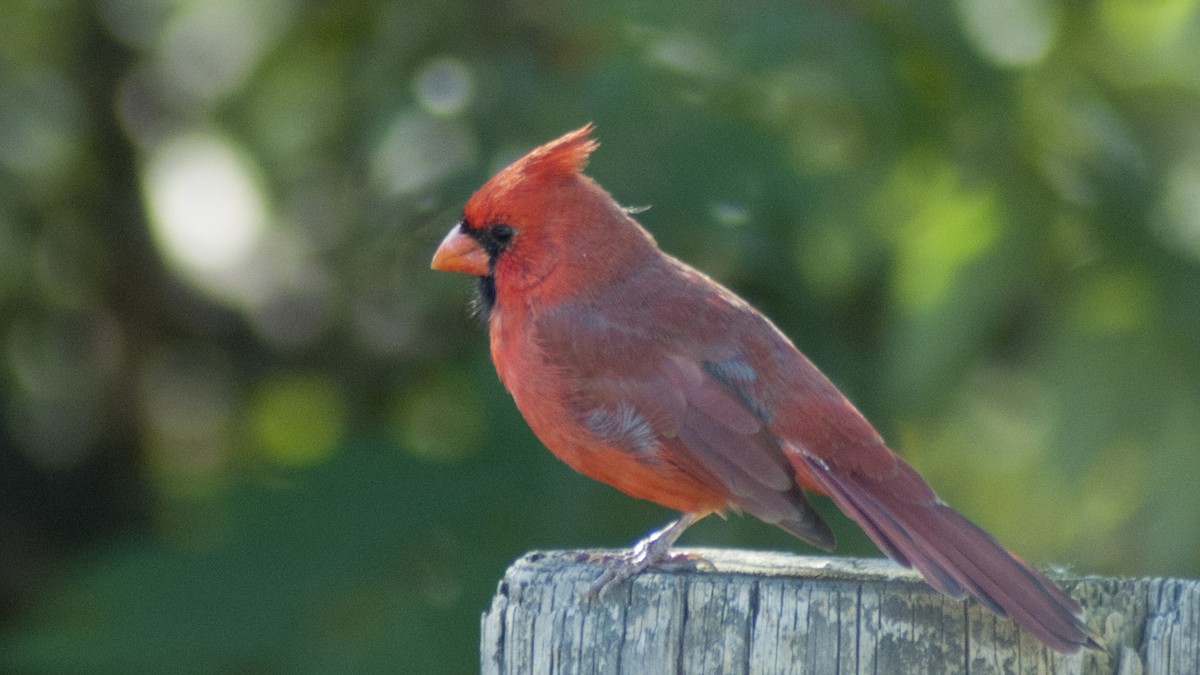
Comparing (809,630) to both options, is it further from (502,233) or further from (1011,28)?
(1011,28)

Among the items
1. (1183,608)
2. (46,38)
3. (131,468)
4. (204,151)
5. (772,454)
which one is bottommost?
(1183,608)

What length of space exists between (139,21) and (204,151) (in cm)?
50

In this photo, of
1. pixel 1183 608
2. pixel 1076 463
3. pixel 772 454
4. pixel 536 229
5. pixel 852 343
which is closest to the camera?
pixel 1183 608

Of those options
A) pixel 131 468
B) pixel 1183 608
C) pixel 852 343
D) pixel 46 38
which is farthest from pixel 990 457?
pixel 46 38

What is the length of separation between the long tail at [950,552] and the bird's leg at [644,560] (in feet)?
0.93

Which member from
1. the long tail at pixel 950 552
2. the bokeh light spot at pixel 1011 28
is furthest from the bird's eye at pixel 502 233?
the bokeh light spot at pixel 1011 28

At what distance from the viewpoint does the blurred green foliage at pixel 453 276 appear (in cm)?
357

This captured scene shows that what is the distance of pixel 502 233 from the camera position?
3301 mm

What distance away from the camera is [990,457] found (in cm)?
422

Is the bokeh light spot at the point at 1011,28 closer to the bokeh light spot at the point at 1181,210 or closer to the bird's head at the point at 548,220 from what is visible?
the bokeh light spot at the point at 1181,210

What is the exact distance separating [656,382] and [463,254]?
61 centimetres

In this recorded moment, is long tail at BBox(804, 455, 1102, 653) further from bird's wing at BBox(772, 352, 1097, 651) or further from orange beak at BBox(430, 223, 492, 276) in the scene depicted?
orange beak at BBox(430, 223, 492, 276)

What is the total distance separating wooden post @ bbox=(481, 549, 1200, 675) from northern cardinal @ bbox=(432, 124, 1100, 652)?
0.25 meters

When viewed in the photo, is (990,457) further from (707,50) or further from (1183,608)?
(1183,608)
